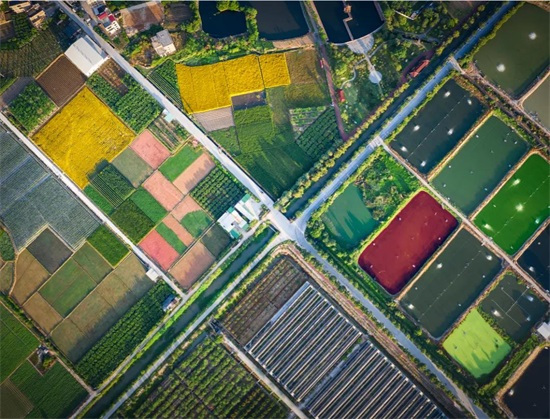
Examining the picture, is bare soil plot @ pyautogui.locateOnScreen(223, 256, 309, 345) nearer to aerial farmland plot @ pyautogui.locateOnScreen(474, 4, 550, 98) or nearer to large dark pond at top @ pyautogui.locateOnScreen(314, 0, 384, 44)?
large dark pond at top @ pyautogui.locateOnScreen(314, 0, 384, 44)

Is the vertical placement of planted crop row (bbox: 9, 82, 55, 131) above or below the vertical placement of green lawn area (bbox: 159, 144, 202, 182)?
above

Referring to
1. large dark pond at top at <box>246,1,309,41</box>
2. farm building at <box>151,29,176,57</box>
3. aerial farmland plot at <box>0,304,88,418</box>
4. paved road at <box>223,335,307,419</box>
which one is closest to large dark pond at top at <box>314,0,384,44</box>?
large dark pond at top at <box>246,1,309,41</box>

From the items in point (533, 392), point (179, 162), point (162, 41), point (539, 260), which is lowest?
point (533, 392)

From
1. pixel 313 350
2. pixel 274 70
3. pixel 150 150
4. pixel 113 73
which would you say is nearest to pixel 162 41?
pixel 113 73

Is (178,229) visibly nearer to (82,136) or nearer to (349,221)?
(82,136)

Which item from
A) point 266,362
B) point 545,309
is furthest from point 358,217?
point 545,309

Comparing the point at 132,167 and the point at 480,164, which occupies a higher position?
the point at 132,167

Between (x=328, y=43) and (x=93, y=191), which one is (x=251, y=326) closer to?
(x=93, y=191)
